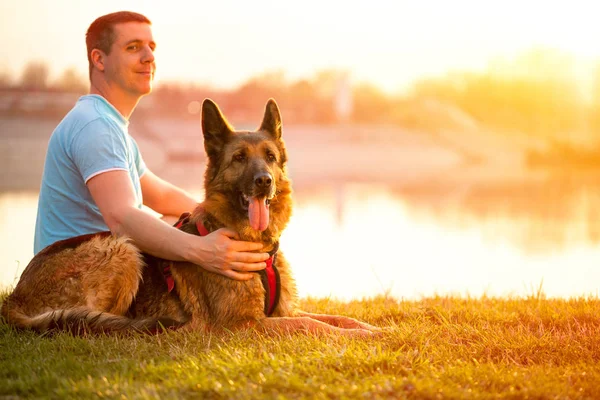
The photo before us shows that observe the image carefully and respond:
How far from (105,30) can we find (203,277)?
2.49 m

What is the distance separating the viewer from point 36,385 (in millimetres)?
3967

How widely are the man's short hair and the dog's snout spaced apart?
2.13 meters

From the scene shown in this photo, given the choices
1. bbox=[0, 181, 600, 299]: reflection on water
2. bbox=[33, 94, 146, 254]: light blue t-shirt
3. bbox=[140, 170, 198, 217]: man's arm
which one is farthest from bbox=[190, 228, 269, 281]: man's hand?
bbox=[0, 181, 600, 299]: reflection on water

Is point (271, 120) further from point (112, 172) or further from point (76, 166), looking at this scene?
point (76, 166)

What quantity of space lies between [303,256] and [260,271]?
6.81m

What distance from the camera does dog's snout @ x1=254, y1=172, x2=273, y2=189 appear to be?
493 centimetres

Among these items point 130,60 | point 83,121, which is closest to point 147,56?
point 130,60

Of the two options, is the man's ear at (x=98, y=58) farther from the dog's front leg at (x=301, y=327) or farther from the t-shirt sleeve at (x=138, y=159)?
the dog's front leg at (x=301, y=327)

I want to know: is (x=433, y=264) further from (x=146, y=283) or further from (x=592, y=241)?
(x=146, y=283)

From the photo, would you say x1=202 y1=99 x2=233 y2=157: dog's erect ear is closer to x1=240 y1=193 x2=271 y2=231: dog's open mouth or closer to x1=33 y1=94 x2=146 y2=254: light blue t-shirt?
x1=240 y1=193 x2=271 y2=231: dog's open mouth

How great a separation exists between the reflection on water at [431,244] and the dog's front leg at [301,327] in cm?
230

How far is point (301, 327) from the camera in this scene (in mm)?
5141

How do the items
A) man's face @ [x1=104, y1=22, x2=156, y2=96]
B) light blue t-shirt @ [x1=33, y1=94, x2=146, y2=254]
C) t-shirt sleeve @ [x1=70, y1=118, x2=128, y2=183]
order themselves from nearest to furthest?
t-shirt sleeve @ [x1=70, y1=118, x2=128, y2=183]
light blue t-shirt @ [x1=33, y1=94, x2=146, y2=254]
man's face @ [x1=104, y1=22, x2=156, y2=96]

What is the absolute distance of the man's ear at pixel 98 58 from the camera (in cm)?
604
